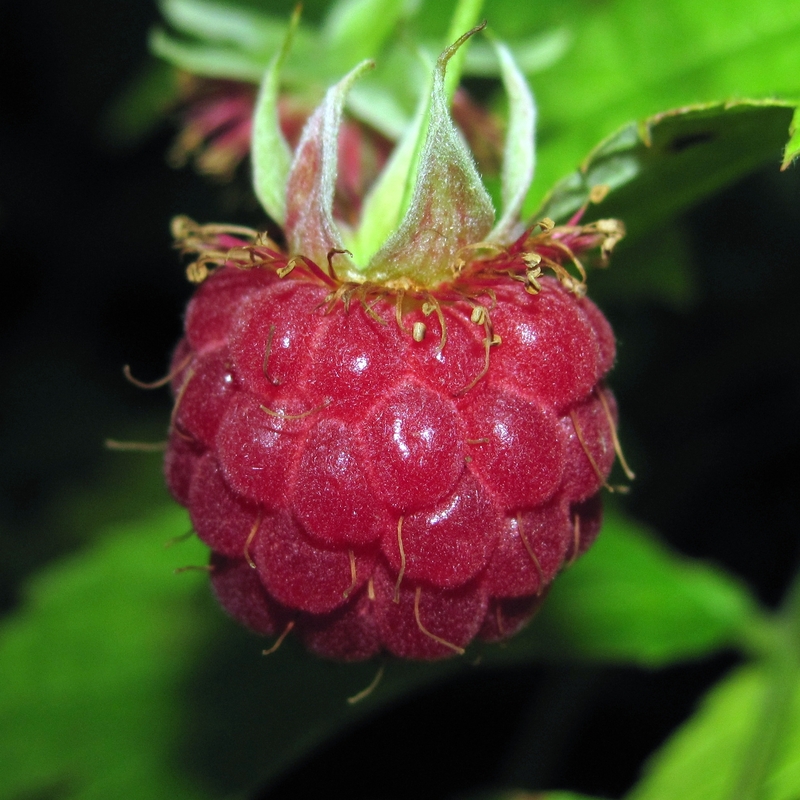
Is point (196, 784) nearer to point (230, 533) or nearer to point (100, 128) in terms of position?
point (230, 533)

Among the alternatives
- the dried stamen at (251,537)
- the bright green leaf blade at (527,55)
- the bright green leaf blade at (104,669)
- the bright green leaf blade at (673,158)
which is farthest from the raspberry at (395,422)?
the bright green leaf blade at (104,669)

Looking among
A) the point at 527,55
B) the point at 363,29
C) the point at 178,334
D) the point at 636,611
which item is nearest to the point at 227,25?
the point at 363,29

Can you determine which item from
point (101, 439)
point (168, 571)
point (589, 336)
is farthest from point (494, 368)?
point (101, 439)

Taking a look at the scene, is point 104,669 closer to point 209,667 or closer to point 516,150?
point 209,667

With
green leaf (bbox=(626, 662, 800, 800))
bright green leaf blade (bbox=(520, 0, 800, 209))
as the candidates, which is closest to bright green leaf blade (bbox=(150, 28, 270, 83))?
bright green leaf blade (bbox=(520, 0, 800, 209))

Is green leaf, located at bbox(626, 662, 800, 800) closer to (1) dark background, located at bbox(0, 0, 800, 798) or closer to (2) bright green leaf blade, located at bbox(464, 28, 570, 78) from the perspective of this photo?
(1) dark background, located at bbox(0, 0, 800, 798)
